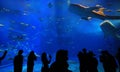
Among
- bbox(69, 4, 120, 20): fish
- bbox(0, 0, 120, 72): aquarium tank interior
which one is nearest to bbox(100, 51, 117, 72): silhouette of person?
bbox(69, 4, 120, 20): fish

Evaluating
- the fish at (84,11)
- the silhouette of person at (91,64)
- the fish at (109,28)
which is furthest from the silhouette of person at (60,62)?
the fish at (109,28)

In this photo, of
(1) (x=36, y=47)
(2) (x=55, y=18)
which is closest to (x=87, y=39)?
(2) (x=55, y=18)

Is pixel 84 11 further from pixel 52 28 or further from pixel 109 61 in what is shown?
pixel 52 28

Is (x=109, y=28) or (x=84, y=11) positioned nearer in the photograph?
(x=84, y=11)

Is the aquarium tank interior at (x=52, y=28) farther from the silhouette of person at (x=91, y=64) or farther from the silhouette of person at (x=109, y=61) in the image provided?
the silhouette of person at (x=91, y=64)

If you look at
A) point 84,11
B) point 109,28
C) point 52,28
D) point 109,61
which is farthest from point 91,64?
point 52,28

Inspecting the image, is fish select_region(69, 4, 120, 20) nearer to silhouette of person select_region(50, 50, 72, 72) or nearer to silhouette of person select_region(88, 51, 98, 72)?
silhouette of person select_region(88, 51, 98, 72)

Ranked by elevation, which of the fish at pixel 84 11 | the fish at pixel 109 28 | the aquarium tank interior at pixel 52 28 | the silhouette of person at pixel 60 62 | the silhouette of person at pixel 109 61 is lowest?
the aquarium tank interior at pixel 52 28

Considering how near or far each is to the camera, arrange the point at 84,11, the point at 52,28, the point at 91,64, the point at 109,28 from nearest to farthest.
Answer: the point at 91,64 < the point at 84,11 < the point at 109,28 < the point at 52,28

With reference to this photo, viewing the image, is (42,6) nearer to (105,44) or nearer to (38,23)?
(38,23)

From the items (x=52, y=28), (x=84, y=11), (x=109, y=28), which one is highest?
(x=84, y=11)

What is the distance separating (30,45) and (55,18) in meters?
5.13

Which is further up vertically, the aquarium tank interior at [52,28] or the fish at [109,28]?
the fish at [109,28]

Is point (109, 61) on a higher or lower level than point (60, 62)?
lower
